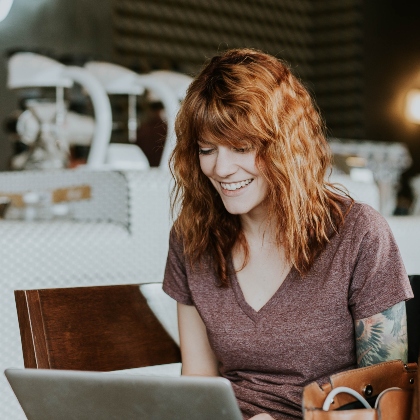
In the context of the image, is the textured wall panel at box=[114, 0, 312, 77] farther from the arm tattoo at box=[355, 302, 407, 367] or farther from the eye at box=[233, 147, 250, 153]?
the arm tattoo at box=[355, 302, 407, 367]

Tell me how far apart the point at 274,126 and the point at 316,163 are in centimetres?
13

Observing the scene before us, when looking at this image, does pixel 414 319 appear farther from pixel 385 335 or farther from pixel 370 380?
pixel 370 380

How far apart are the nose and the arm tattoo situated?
1.12ft

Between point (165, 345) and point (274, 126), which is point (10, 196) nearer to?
point (165, 345)

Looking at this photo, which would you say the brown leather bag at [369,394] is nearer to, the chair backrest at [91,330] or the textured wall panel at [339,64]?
the chair backrest at [91,330]

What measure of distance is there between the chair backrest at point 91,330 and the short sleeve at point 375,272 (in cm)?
38

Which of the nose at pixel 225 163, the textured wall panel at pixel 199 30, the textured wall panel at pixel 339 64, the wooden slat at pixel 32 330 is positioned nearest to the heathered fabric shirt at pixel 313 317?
the nose at pixel 225 163

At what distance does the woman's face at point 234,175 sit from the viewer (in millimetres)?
1289

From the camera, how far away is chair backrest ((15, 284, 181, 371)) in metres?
1.18

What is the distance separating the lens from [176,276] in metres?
1.42

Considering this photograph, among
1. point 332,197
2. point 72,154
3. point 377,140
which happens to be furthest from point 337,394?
point 377,140

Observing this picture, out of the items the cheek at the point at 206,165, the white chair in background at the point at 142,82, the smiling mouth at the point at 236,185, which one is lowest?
the smiling mouth at the point at 236,185

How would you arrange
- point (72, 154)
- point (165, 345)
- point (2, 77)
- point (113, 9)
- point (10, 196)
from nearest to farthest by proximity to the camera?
point (165, 345), point (10, 196), point (72, 154), point (2, 77), point (113, 9)

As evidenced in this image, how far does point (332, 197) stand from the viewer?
1.36 metres
